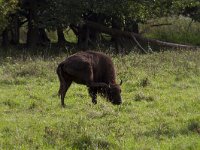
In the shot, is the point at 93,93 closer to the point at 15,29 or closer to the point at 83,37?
the point at 83,37

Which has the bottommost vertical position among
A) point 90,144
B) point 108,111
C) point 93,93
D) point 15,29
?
point 15,29

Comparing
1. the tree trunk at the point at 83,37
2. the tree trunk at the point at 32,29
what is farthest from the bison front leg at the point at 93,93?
the tree trunk at the point at 32,29

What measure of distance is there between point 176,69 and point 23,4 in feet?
34.8

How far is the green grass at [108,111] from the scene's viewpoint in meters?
8.45

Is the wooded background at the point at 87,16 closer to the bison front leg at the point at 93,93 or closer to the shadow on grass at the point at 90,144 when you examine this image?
the bison front leg at the point at 93,93

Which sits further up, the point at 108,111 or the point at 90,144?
the point at 90,144

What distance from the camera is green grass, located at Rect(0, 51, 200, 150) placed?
845 cm

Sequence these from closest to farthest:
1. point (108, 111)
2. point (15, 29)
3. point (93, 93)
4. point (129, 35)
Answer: point (108, 111) → point (93, 93) → point (129, 35) → point (15, 29)

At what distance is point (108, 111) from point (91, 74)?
5.01 feet

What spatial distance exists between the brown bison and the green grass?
0.96ft

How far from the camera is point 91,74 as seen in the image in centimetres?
1209

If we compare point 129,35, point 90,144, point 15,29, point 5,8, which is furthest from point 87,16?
point 90,144

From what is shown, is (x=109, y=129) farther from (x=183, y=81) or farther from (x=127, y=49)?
(x=127, y=49)

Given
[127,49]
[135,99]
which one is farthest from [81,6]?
[135,99]
